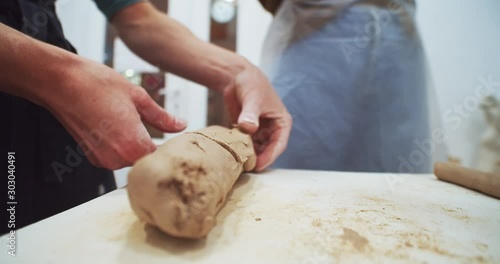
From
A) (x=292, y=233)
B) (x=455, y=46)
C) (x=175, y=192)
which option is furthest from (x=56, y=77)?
(x=455, y=46)

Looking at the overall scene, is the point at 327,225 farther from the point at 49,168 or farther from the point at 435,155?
Answer: the point at 435,155

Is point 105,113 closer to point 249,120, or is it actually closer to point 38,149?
point 38,149

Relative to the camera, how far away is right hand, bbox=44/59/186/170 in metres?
0.49

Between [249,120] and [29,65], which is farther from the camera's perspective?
[249,120]

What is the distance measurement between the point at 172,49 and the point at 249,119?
0.44 meters

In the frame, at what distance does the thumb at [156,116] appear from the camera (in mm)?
566

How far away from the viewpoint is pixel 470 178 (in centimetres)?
67

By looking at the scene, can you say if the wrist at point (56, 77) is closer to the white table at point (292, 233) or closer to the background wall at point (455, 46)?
the white table at point (292, 233)

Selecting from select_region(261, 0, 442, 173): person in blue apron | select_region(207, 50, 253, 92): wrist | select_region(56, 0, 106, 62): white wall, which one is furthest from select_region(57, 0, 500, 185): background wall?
select_region(207, 50, 253, 92): wrist

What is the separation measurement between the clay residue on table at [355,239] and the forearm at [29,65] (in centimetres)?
55

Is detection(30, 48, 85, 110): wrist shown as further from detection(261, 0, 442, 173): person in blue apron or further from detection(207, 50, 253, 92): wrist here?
detection(261, 0, 442, 173): person in blue apron

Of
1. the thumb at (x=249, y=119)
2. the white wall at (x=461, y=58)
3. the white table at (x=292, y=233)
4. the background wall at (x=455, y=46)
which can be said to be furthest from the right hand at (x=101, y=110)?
the white wall at (x=461, y=58)

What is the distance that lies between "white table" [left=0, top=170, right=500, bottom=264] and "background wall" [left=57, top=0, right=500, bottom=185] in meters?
1.19

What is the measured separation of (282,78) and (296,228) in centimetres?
93
